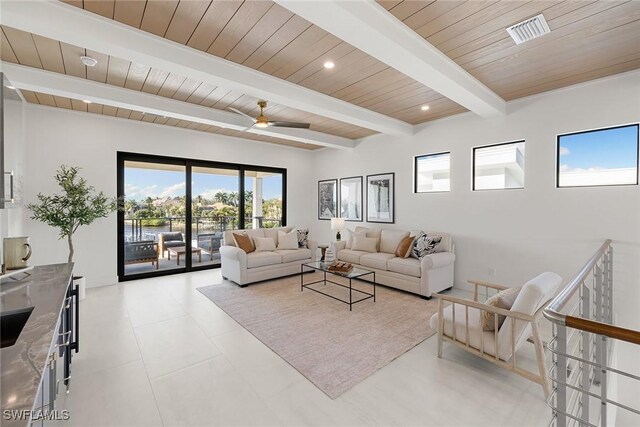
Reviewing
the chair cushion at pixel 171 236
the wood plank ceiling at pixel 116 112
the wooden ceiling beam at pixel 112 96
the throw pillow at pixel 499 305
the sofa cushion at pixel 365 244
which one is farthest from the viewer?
the chair cushion at pixel 171 236

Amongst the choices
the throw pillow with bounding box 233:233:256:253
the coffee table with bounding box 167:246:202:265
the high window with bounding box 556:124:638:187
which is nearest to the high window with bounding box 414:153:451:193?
the high window with bounding box 556:124:638:187

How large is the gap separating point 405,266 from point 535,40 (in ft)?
10.0

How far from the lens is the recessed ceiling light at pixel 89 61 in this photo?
291cm

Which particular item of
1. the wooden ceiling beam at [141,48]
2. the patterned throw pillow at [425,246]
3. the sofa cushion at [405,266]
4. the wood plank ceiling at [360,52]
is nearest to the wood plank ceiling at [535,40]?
the wood plank ceiling at [360,52]

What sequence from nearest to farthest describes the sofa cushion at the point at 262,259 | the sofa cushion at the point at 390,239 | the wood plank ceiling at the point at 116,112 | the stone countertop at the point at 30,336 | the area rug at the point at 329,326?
the stone countertop at the point at 30,336 < the area rug at the point at 329,326 < the wood plank ceiling at the point at 116,112 < the sofa cushion at the point at 262,259 < the sofa cushion at the point at 390,239

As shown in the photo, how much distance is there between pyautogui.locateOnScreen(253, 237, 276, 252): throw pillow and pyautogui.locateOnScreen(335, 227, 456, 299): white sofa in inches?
55.7

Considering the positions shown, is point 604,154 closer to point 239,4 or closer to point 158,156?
point 239,4

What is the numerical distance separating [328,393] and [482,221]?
3711 millimetres

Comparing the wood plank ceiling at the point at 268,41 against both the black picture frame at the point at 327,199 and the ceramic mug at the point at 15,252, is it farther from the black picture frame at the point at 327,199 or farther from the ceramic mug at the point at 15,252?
the black picture frame at the point at 327,199

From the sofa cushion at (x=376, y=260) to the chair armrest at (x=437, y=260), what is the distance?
0.66 meters

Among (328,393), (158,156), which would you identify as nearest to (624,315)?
(328,393)

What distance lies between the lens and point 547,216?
388 cm

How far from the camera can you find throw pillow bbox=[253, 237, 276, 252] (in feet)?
17.7

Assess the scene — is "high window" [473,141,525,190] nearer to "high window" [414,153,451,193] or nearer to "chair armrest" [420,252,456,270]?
"high window" [414,153,451,193]
